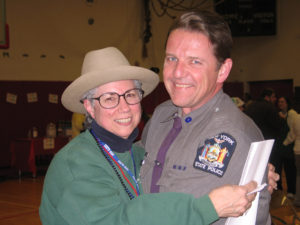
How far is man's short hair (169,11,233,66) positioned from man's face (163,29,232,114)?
0.07ft

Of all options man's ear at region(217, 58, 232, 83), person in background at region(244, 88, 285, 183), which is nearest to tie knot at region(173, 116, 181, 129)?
man's ear at region(217, 58, 232, 83)

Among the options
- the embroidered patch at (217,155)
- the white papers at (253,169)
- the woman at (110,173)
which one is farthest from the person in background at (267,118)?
the embroidered patch at (217,155)

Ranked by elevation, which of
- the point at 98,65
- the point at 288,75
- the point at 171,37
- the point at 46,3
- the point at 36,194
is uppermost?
the point at 46,3

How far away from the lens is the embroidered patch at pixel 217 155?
5.18ft

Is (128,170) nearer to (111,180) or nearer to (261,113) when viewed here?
(111,180)

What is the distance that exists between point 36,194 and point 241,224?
20.9 ft

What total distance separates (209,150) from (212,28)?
510 millimetres

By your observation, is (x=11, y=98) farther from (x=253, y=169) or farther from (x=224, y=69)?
(x=253, y=169)

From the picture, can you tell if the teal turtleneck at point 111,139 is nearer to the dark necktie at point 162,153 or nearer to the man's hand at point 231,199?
the dark necktie at point 162,153

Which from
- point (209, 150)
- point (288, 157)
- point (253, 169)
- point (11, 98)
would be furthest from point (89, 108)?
point (11, 98)

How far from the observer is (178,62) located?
1812 millimetres

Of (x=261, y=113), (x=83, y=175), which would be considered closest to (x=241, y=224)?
(x=83, y=175)

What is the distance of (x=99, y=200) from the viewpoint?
1.60m

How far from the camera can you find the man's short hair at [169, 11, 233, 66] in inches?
67.8
